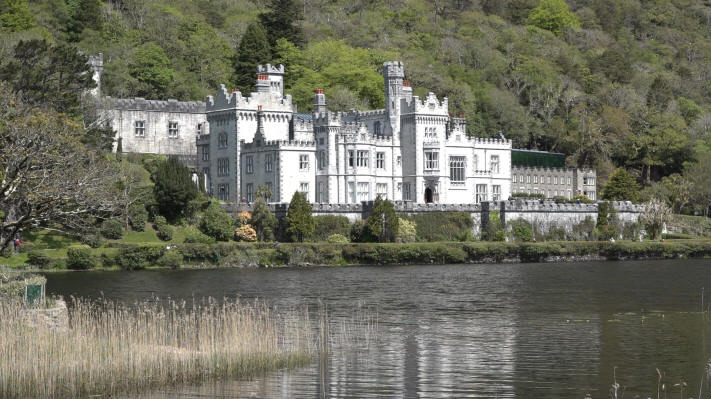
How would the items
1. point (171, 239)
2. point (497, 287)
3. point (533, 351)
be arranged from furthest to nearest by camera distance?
point (171, 239) < point (497, 287) < point (533, 351)

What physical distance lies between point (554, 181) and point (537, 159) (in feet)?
8.73

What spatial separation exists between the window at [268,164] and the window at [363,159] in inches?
272

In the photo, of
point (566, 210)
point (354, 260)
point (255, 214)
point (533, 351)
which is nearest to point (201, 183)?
point (255, 214)

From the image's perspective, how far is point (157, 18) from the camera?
12912 cm

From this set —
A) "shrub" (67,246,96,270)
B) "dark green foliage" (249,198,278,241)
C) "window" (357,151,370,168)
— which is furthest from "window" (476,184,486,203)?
"shrub" (67,246,96,270)

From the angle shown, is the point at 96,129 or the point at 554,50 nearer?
the point at 96,129

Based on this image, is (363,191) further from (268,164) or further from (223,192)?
(223,192)

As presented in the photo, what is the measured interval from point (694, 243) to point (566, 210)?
1007 centimetres

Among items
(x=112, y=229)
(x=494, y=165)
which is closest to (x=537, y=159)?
(x=494, y=165)

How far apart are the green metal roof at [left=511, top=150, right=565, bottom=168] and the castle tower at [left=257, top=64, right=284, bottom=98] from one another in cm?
2509

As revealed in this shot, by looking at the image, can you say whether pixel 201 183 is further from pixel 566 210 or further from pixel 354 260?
pixel 566 210

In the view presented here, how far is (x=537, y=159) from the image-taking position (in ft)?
368

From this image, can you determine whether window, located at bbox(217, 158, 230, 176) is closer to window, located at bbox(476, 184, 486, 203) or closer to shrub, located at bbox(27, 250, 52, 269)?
window, located at bbox(476, 184, 486, 203)

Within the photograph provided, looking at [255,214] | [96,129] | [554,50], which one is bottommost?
[255,214]
